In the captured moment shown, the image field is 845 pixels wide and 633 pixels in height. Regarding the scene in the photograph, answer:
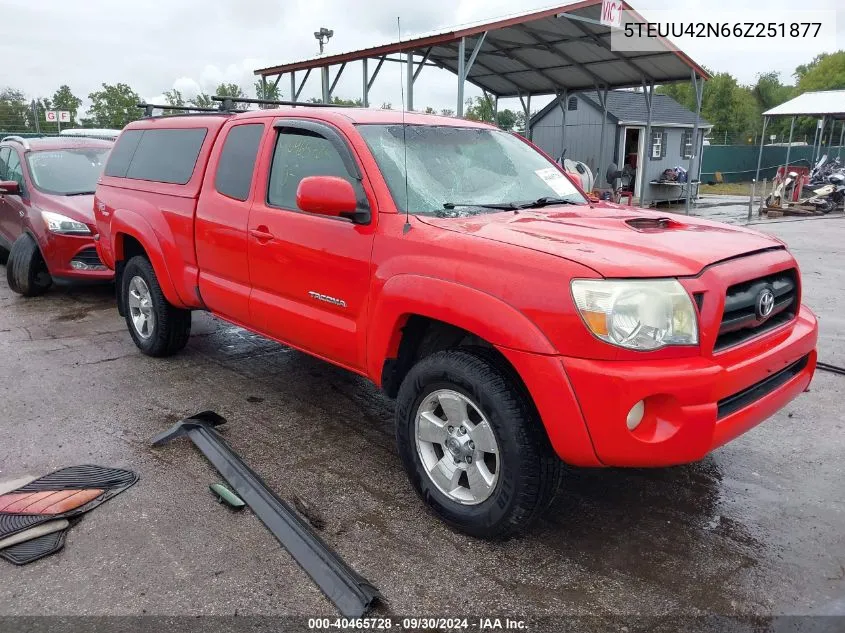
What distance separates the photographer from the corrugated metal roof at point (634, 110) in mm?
24234

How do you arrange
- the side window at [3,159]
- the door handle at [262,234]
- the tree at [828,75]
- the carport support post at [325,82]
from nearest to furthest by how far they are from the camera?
the door handle at [262,234] < the side window at [3,159] < the carport support post at [325,82] < the tree at [828,75]

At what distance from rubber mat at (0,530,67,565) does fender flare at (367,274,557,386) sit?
1.60m

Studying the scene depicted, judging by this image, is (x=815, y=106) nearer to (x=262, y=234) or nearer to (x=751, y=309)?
(x=751, y=309)

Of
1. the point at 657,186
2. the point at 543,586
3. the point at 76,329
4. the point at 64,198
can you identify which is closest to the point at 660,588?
the point at 543,586

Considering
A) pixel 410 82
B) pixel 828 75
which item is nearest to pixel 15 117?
pixel 410 82

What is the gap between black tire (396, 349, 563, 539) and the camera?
2.68 m

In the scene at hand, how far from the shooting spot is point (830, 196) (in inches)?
757

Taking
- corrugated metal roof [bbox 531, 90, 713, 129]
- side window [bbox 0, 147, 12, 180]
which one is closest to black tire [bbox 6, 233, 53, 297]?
side window [bbox 0, 147, 12, 180]

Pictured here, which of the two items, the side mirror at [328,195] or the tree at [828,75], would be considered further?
the tree at [828,75]

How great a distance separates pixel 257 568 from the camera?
2756mm

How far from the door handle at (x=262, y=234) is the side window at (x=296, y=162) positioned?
0.53 feet

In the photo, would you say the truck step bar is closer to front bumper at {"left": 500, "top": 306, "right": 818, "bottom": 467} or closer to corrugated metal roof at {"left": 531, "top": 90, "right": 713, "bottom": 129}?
front bumper at {"left": 500, "top": 306, "right": 818, "bottom": 467}

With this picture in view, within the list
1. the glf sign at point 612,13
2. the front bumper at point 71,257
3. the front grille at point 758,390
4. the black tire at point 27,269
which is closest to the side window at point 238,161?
the front grille at point 758,390

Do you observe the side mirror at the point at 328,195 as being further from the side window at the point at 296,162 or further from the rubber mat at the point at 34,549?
the rubber mat at the point at 34,549
